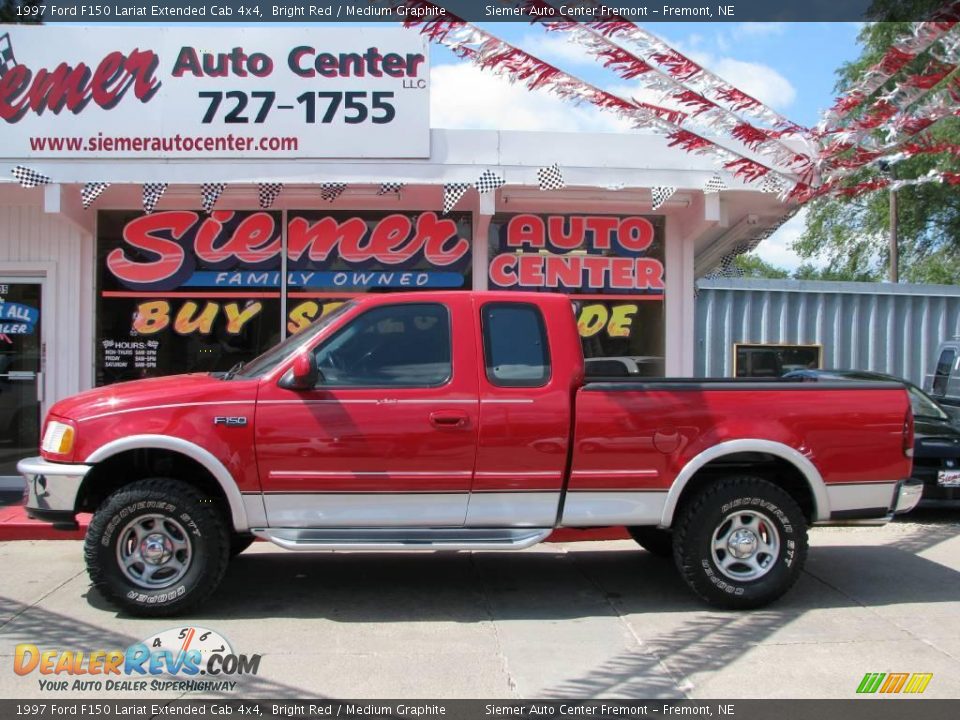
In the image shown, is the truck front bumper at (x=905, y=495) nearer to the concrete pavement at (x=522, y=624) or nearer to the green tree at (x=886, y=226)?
the concrete pavement at (x=522, y=624)

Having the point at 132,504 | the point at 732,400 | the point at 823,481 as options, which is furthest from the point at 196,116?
the point at 823,481

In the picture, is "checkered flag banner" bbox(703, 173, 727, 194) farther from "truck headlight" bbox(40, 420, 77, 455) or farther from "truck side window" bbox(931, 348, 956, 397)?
"truck headlight" bbox(40, 420, 77, 455)

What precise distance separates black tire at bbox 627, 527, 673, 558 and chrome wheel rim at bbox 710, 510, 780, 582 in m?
1.04

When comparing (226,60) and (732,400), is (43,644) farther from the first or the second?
(226,60)

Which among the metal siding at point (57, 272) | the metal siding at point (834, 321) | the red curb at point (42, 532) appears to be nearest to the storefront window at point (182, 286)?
the metal siding at point (57, 272)

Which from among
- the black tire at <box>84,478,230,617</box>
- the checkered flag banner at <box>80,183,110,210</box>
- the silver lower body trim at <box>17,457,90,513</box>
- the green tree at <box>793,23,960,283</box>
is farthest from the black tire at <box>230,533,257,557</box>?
the green tree at <box>793,23,960,283</box>

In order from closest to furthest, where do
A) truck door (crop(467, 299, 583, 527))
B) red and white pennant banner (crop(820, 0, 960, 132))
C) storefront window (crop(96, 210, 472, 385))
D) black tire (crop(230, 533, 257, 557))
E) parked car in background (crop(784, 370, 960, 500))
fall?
1. truck door (crop(467, 299, 583, 527))
2. red and white pennant banner (crop(820, 0, 960, 132))
3. black tire (crop(230, 533, 257, 557))
4. parked car in background (crop(784, 370, 960, 500))
5. storefront window (crop(96, 210, 472, 385))

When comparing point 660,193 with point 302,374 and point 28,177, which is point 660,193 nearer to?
point 302,374

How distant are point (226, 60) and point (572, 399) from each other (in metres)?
5.77

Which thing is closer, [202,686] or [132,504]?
[202,686]

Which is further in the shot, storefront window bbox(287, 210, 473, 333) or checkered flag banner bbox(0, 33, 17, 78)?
storefront window bbox(287, 210, 473, 333)

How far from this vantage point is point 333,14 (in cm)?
851

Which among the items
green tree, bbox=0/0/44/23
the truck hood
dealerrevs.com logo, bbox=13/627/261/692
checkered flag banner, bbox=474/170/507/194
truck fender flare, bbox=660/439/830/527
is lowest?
dealerrevs.com logo, bbox=13/627/261/692

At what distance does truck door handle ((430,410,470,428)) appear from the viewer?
5.16m
